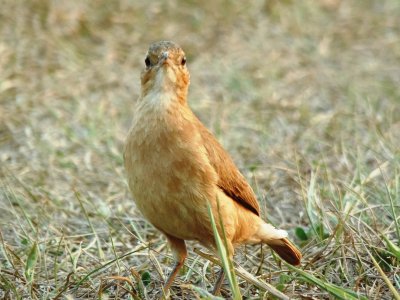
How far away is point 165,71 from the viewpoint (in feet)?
13.8

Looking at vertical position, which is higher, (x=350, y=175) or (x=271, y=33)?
(x=271, y=33)

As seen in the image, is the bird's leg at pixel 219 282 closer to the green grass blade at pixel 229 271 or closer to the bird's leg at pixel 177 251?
the bird's leg at pixel 177 251

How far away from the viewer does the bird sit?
155 inches

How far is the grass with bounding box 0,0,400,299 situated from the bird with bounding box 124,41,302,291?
0.28 metres

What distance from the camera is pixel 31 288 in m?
4.23

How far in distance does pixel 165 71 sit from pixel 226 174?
56cm

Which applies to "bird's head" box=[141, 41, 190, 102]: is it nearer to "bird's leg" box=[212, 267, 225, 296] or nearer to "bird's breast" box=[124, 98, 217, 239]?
"bird's breast" box=[124, 98, 217, 239]

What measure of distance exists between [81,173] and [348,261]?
2.55 m

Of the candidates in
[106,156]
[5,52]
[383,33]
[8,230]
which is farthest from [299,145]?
[383,33]

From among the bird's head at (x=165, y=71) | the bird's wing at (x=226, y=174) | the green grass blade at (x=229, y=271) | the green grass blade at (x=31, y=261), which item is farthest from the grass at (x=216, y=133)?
the bird's head at (x=165, y=71)

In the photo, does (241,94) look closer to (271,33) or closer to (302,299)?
(271,33)

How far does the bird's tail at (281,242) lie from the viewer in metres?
4.52

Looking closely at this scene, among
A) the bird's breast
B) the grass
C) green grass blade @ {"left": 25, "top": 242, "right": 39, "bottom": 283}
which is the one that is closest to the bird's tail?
the grass

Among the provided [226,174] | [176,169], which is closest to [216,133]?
[226,174]
